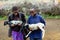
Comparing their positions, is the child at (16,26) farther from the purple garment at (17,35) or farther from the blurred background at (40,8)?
the blurred background at (40,8)

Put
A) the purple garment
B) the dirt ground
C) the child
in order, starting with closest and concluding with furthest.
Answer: the child
the purple garment
the dirt ground

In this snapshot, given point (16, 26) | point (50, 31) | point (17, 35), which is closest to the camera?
point (16, 26)

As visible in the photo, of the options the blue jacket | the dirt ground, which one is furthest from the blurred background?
the blue jacket

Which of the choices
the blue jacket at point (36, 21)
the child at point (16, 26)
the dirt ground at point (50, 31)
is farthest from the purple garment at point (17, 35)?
the dirt ground at point (50, 31)

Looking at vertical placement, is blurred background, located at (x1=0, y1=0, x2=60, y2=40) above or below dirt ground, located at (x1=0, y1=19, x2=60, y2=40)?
below

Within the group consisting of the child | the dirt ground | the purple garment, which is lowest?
the dirt ground

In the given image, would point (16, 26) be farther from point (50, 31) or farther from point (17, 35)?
point (50, 31)

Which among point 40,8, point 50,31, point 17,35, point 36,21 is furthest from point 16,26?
point 40,8

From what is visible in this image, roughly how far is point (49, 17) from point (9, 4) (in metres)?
3.55

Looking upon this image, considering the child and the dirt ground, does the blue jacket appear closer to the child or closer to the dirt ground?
the child

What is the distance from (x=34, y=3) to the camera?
1867 centimetres

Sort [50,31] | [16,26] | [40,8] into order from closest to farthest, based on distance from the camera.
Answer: [16,26] → [50,31] → [40,8]

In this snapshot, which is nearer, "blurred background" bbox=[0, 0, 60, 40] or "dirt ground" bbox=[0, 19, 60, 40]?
"dirt ground" bbox=[0, 19, 60, 40]

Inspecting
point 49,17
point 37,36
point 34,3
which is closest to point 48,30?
point 49,17
